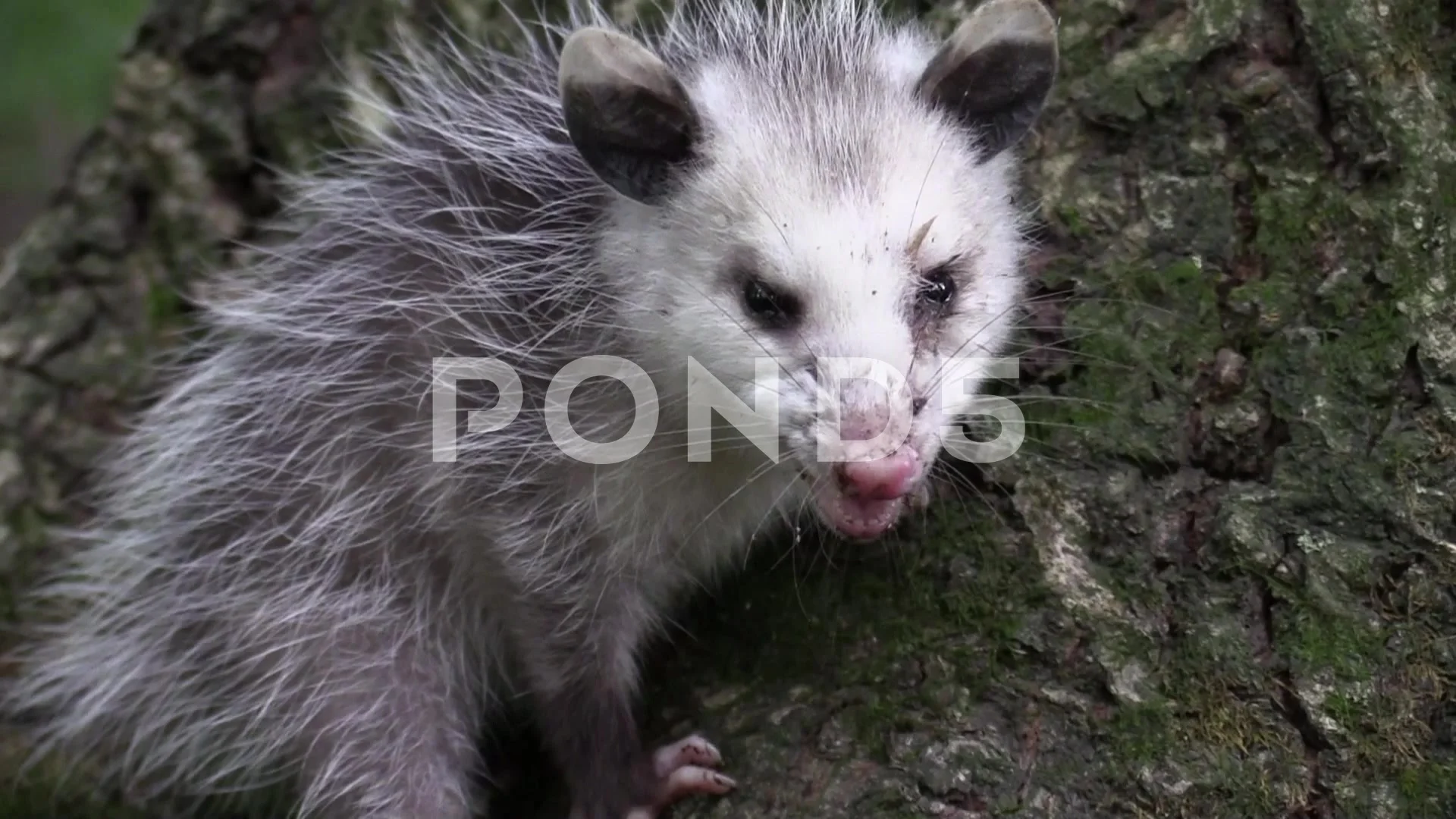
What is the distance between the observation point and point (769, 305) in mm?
1736

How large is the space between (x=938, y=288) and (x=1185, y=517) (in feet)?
1.58

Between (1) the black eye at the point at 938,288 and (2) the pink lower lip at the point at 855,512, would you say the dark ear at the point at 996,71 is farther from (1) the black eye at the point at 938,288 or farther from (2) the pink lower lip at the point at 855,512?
(2) the pink lower lip at the point at 855,512

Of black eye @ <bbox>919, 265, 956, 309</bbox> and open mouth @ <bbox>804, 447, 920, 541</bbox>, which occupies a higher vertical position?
black eye @ <bbox>919, 265, 956, 309</bbox>

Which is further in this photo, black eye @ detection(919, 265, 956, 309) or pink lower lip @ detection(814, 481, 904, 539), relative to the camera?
black eye @ detection(919, 265, 956, 309)

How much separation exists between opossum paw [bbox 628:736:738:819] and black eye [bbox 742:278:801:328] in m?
0.65

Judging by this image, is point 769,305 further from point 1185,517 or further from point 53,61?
point 53,61

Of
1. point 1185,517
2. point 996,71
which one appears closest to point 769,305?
point 996,71

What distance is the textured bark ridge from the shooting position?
5.71 ft

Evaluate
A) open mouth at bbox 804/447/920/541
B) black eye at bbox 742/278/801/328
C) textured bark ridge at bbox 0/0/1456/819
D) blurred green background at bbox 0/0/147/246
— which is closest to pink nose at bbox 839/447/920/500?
open mouth at bbox 804/447/920/541

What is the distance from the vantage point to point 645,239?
1905 mm

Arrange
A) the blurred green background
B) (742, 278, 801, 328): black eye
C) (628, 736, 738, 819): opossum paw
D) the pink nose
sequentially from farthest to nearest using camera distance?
the blurred green background, (628, 736, 738, 819): opossum paw, (742, 278, 801, 328): black eye, the pink nose

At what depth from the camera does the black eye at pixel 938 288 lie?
177 centimetres

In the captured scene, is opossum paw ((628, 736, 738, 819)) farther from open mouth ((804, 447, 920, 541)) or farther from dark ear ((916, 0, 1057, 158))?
dark ear ((916, 0, 1057, 158))

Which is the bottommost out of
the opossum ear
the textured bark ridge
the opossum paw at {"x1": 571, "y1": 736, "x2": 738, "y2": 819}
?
the opossum paw at {"x1": 571, "y1": 736, "x2": 738, "y2": 819}
